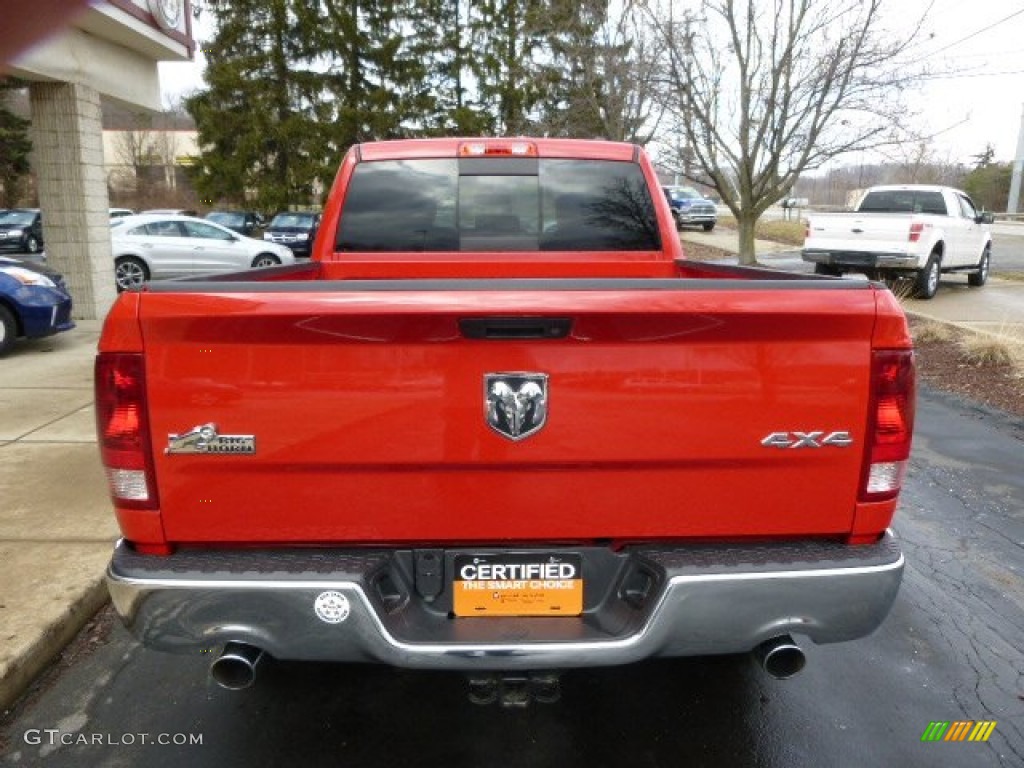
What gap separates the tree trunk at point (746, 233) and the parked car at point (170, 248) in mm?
9748

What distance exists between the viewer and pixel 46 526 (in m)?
4.13

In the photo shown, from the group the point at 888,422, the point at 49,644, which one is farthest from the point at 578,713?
the point at 49,644

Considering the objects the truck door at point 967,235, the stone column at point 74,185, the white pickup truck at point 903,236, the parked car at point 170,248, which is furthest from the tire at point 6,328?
the truck door at point 967,235

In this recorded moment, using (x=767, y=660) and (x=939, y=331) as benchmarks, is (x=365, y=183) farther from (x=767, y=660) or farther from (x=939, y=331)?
(x=939, y=331)

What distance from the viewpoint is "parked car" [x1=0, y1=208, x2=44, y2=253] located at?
2709 cm

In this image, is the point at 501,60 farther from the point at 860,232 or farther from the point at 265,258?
the point at 860,232

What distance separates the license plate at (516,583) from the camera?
7.18 ft

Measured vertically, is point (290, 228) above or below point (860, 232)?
below

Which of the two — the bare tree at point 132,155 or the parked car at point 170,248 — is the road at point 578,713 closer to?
the parked car at point 170,248

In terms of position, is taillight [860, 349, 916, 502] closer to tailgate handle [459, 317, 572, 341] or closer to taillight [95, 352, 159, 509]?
tailgate handle [459, 317, 572, 341]

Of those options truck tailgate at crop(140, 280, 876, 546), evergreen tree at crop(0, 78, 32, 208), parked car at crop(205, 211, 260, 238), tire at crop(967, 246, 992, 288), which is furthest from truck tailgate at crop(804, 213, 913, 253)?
evergreen tree at crop(0, 78, 32, 208)

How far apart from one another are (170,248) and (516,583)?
16.3 m

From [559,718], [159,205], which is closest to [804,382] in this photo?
[559,718]

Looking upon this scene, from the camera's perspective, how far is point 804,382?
2.06m
